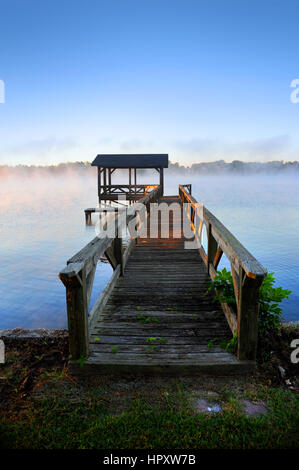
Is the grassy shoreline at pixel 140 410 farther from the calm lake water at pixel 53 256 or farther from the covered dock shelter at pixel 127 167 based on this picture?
the covered dock shelter at pixel 127 167

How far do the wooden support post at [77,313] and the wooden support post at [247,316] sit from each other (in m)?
1.55

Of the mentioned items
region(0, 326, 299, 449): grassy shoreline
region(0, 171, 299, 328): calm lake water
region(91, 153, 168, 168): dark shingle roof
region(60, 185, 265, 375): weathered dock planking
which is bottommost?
region(0, 171, 299, 328): calm lake water

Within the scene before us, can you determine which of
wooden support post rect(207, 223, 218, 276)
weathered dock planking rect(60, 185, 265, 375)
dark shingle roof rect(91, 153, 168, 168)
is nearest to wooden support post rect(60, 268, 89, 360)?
weathered dock planking rect(60, 185, 265, 375)

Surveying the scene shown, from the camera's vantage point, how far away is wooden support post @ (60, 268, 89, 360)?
127 inches

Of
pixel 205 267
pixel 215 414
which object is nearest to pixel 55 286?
pixel 205 267

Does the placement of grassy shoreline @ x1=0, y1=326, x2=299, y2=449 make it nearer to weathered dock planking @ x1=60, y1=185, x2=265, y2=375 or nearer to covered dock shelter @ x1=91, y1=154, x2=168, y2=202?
weathered dock planking @ x1=60, y1=185, x2=265, y2=375

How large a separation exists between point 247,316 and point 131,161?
23634 mm

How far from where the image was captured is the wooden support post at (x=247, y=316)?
3182 millimetres

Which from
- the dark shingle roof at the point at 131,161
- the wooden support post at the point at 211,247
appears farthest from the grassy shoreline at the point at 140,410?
the dark shingle roof at the point at 131,161

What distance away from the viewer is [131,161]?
84.8 ft

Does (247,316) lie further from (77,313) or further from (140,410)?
(77,313)

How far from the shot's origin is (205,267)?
263 inches

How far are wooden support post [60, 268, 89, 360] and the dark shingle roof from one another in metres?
21.7
